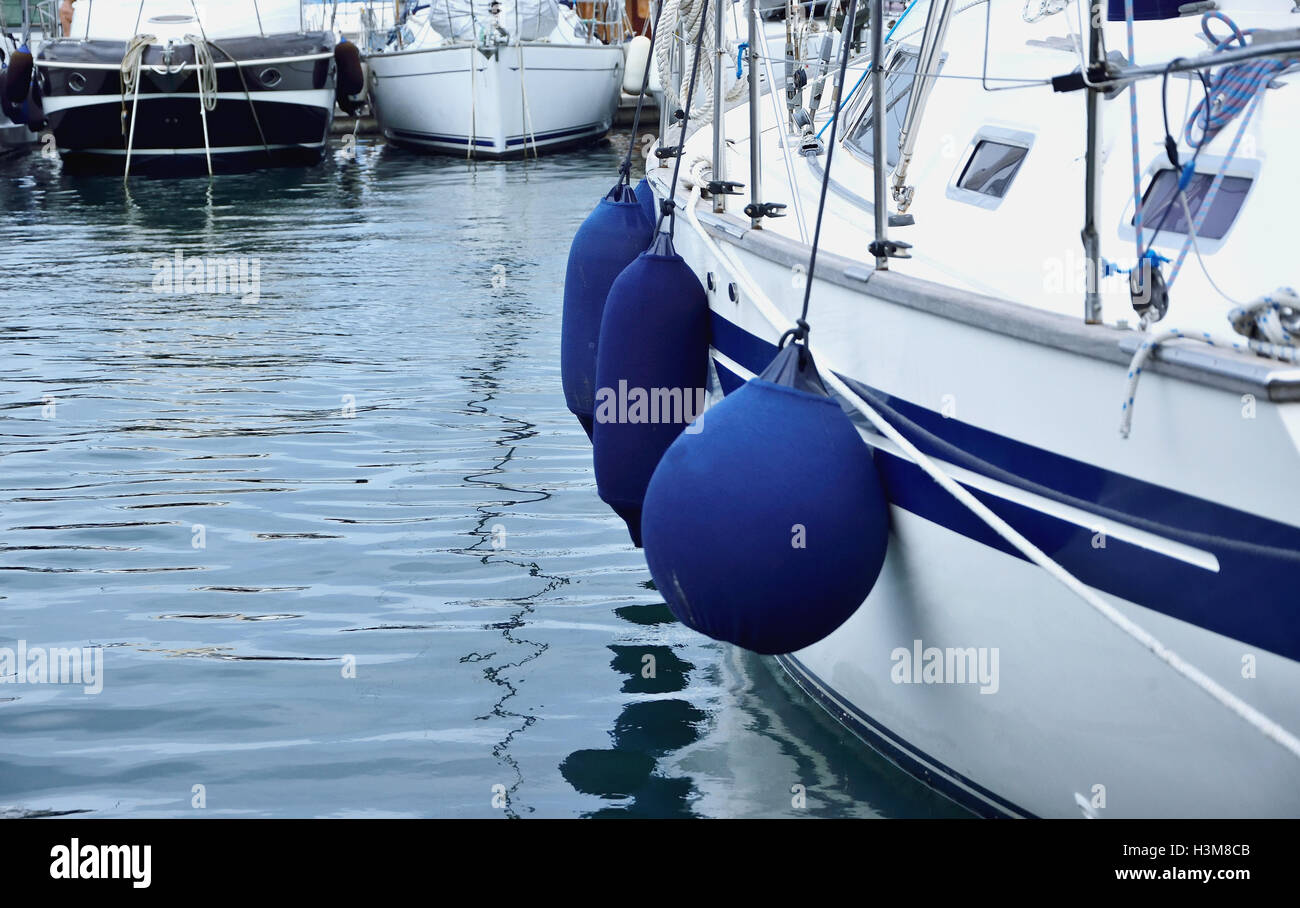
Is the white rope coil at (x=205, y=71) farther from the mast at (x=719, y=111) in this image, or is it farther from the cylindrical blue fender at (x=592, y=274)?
the mast at (x=719, y=111)

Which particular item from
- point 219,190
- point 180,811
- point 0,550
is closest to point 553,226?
point 219,190

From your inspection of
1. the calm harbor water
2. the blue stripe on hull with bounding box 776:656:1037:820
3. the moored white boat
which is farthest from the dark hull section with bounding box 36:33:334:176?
the blue stripe on hull with bounding box 776:656:1037:820

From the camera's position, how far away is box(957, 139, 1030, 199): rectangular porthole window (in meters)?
3.62

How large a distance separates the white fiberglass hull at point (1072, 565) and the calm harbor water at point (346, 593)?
1.62 feet

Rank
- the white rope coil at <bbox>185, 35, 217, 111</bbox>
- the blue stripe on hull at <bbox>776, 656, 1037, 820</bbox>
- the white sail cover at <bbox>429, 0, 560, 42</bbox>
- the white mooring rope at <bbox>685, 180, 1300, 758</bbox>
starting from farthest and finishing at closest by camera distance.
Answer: the white sail cover at <bbox>429, 0, 560, 42</bbox>
the white rope coil at <bbox>185, 35, 217, 111</bbox>
the blue stripe on hull at <bbox>776, 656, 1037, 820</bbox>
the white mooring rope at <bbox>685, 180, 1300, 758</bbox>

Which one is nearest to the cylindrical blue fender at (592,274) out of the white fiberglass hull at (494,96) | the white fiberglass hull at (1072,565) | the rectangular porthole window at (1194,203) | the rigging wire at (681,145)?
the rigging wire at (681,145)

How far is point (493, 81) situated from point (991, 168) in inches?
696

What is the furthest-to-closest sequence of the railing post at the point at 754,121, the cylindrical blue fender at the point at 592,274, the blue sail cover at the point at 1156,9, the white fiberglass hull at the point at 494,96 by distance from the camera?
the white fiberglass hull at the point at 494,96
the cylindrical blue fender at the point at 592,274
the railing post at the point at 754,121
the blue sail cover at the point at 1156,9

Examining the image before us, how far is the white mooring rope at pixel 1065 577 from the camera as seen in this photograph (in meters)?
2.30

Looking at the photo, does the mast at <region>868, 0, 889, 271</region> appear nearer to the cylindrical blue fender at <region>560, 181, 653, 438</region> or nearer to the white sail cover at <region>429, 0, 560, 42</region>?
the cylindrical blue fender at <region>560, 181, 653, 438</region>
